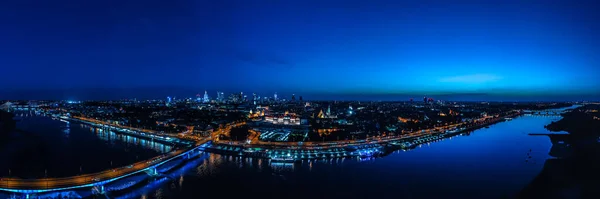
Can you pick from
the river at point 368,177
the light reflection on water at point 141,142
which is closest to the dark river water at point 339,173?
the river at point 368,177

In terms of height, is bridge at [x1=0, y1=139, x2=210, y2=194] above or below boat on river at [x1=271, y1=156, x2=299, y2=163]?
above

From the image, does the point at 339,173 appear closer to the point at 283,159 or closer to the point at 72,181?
the point at 283,159

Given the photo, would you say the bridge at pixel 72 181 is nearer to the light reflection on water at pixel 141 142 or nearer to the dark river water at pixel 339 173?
the dark river water at pixel 339 173

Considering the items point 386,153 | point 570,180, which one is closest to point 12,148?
point 386,153

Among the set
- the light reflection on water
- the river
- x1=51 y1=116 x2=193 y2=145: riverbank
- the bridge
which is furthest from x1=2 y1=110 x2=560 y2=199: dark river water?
x1=51 y1=116 x2=193 y2=145: riverbank

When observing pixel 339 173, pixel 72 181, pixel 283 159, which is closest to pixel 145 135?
pixel 283 159

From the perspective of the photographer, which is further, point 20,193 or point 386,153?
point 386,153

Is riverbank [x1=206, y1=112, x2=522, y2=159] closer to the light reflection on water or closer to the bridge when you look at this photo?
the light reflection on water

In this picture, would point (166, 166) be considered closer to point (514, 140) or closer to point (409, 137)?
point (409, 137)
